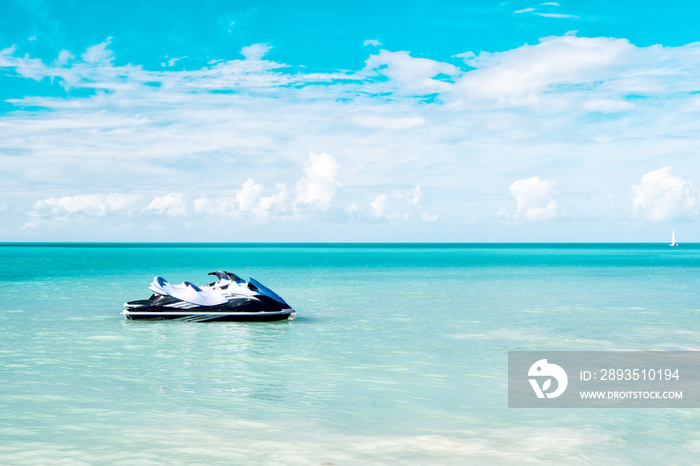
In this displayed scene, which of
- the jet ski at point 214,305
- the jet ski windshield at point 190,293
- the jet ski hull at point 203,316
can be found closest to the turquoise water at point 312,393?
the jet ski hull at point 203,316

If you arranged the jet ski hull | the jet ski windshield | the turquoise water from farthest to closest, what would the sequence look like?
the jet ski windshield, the jet ski hull, the turquoise water

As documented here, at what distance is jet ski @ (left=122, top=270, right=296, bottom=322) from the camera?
2228cm

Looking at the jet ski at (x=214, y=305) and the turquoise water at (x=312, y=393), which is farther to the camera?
the jet ski at (x=214, y=305)

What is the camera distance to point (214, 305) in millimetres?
22344

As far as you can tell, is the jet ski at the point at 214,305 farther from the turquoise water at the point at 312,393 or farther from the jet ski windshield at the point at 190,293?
the turquoise water at the point at 312,393

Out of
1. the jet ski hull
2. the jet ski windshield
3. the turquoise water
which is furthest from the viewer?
the jet ski windshield

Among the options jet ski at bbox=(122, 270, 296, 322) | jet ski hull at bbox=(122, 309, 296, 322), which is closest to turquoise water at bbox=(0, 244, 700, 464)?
jet ski hull at bbox=(122, 309, 296, 322)

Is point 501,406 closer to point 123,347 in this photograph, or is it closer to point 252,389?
point 252,389

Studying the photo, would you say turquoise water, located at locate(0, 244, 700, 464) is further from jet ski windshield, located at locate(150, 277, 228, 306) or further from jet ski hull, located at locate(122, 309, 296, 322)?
jet ski windshield, located at locate(150, 277, 228, 306)

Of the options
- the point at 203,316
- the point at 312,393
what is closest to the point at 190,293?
the point at 203,316

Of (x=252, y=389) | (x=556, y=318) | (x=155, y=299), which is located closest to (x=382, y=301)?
(x=556, y=318)

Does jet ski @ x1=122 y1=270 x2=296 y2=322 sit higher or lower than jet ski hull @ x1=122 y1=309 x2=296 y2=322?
higher

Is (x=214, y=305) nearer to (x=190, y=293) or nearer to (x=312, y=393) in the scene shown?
(x=190, y=293)

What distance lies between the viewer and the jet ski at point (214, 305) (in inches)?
877
